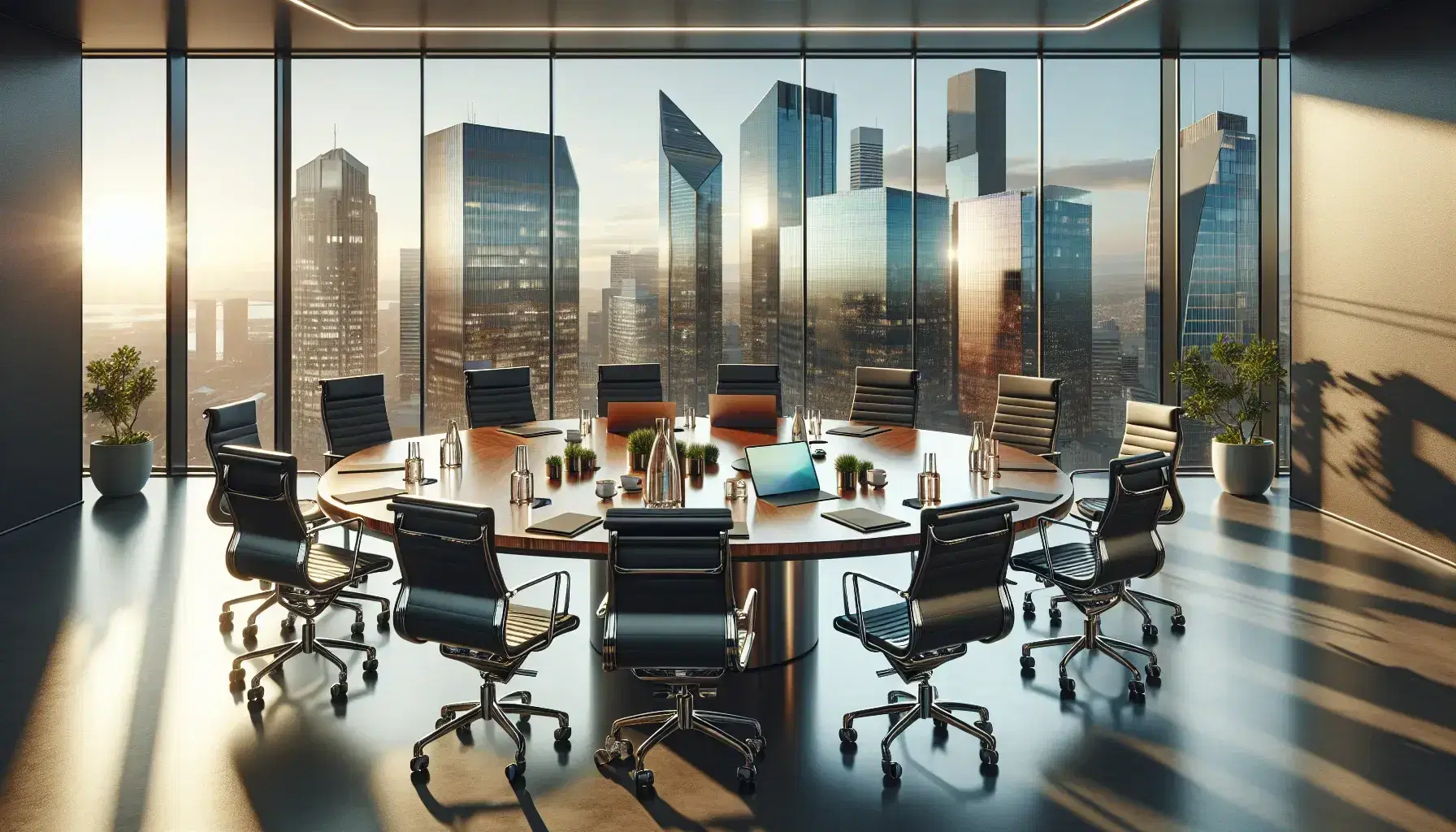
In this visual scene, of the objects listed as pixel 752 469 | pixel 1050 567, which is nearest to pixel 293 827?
pixel 752 469

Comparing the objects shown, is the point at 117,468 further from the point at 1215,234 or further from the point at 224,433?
the point at 1215,234

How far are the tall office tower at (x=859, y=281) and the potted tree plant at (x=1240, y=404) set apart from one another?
239 centimetres

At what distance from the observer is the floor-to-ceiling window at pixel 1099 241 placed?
881cm

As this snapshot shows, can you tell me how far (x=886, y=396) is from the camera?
7.22 m

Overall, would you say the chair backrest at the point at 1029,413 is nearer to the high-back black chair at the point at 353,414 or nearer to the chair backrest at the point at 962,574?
the chair backrest at the point at 962,574

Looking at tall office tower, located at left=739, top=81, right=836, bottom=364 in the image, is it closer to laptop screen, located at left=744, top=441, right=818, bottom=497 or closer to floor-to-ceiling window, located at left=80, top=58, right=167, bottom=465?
laptop screen, located at left=744, top=441, right=818, bottom=497

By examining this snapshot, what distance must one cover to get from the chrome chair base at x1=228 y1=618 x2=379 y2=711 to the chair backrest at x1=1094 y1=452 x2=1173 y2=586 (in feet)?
10.6

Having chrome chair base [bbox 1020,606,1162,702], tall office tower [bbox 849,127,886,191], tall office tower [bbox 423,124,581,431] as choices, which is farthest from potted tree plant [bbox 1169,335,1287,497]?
tall office tower [bbox 423,124,581,431]

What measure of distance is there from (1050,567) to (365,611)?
11.7 ft

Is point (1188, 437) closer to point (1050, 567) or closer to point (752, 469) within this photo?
point (1050, 567)

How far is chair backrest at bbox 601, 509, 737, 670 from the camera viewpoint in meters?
3.24

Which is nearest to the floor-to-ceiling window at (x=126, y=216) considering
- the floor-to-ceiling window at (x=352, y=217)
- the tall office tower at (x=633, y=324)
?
the floor-to-ceiling window at (x=352, y=217)

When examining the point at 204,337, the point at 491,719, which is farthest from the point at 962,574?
the point at 204,337

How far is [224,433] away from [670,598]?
10.6ft
